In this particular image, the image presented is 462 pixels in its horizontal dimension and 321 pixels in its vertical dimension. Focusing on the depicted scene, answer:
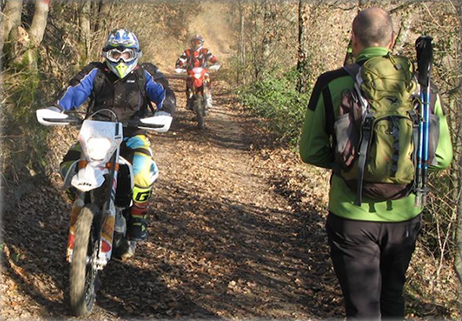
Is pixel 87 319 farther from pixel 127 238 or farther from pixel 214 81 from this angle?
pixel 214 81

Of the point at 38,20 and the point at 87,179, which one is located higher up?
the point at 38,20

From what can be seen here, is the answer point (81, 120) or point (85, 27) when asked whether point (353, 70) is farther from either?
point (85, 27)

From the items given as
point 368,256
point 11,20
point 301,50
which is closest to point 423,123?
point 368,256

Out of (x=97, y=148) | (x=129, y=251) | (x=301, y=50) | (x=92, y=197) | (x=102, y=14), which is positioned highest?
(x=102, y=14)

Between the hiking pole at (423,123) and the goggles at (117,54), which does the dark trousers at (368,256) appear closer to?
the hiking pole at (423,123)

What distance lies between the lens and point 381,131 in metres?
2.96

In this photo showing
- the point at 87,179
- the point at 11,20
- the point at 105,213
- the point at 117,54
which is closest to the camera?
the point at 87,179

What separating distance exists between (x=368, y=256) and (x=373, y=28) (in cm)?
121

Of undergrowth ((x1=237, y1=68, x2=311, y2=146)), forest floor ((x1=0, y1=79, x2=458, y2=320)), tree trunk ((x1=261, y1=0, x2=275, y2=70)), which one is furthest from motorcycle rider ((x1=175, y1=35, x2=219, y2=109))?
tree trunk ((x1=261, y1=0, x2=275, y2=70))

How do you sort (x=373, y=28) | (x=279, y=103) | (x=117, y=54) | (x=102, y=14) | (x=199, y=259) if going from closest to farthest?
(x=373, y=28), (x=117, y=54), (x=199, y=259), (x=102, y=14), (x=279, y=103)

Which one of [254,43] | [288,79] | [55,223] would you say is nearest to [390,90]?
[55,223]

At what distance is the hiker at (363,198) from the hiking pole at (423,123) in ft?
0.17

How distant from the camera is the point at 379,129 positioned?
296 centimetres

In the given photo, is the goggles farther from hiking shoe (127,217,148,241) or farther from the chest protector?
hiking shoe (127,217,148,241)
